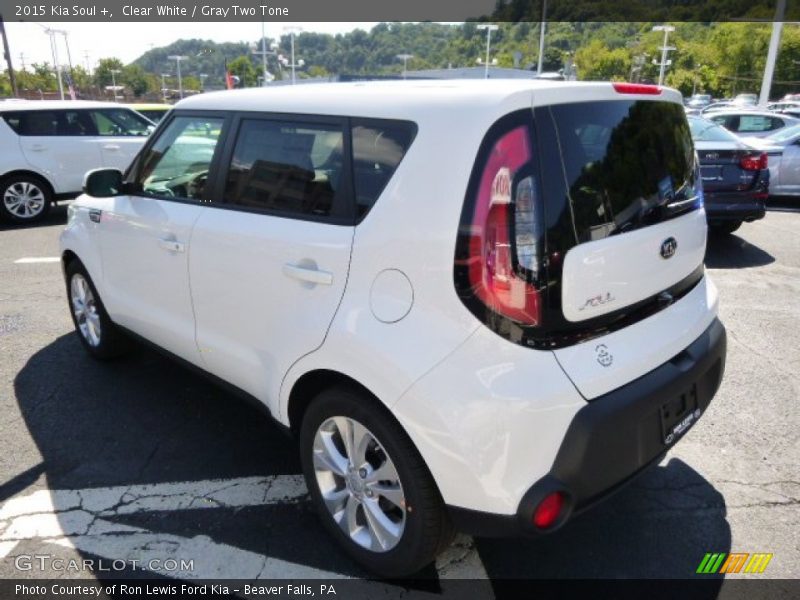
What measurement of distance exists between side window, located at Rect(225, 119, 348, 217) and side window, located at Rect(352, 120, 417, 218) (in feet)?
0.28

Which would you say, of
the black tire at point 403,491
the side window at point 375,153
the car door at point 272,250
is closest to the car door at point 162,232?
the car door at point 272,250

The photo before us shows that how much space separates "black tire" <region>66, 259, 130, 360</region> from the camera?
13.0 feet

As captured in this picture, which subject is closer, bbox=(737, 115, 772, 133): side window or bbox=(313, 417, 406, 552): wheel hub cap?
bbox=(313, 417, 406, 552): wheel hub cap

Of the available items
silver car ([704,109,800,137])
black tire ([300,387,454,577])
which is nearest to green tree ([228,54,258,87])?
silver car ([704,109,800,137])

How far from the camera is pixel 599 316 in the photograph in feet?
6.56

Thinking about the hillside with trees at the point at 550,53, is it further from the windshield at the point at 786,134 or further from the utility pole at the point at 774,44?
the windshield at the point at 786,134

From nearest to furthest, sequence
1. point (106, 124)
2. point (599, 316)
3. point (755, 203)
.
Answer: point (599, 316) → point (755, 203) → point (106, 124)

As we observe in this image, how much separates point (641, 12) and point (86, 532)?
9191 cm

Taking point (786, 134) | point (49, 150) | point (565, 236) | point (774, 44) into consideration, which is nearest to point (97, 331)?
point (565, 236)

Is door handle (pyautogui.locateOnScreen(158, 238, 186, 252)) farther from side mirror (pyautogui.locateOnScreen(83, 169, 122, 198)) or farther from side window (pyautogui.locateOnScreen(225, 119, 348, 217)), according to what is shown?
side mirror (pyautogui.locateOnScreen(83, 169, 122, 198))

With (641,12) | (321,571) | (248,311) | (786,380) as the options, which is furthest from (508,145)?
(641,12)

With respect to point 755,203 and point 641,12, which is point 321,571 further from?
point 641,12

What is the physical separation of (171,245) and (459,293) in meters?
1.70

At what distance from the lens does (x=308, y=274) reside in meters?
2.25
